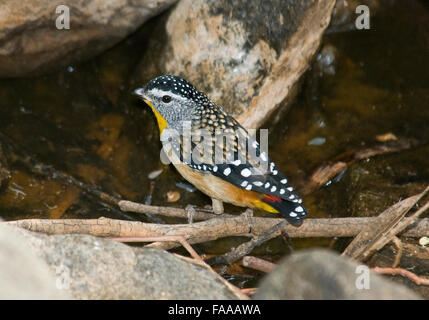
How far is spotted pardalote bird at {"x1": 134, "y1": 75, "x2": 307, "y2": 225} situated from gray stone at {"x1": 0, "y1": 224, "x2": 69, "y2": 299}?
195cm

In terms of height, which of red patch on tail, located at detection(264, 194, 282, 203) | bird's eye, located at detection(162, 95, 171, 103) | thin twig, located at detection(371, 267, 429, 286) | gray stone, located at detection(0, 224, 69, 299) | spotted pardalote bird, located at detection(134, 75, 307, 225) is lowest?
thin twig, located at detection(371, 267, 429, 286)

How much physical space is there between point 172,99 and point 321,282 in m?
2.52

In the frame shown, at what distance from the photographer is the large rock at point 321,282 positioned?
371 cm

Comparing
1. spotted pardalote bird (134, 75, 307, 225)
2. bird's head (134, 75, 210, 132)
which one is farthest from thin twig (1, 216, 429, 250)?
bird's head (134, 75, 210, 132)

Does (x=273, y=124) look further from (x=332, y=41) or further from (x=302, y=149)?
(x=332, y=41)

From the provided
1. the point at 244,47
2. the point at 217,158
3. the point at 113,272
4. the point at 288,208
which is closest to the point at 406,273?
the point at 288,208

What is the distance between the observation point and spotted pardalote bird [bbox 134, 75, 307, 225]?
5.06 meters

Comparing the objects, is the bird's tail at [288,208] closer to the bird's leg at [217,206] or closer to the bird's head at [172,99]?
the bird's leg at [217,206]

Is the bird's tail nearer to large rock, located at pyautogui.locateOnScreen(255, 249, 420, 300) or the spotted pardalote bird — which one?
the spotted pardalote bird

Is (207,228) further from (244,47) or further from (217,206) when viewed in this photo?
(244,47)

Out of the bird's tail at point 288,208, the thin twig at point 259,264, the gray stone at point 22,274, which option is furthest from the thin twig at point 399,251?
the gray stone at point 22,274

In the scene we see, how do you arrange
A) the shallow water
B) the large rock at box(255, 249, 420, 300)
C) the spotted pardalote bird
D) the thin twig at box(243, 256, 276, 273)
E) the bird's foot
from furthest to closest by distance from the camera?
the shallow water, the bird's foot, the spotted pardalote bird, the thin twig at box(243, 256, 276, 273), the large rock at box(255, 249, 420, 300)

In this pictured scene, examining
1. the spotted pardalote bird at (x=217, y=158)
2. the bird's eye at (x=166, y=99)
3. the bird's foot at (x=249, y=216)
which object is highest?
the bird's eye at (x=166, y=99)

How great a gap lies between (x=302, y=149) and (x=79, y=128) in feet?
7.80
